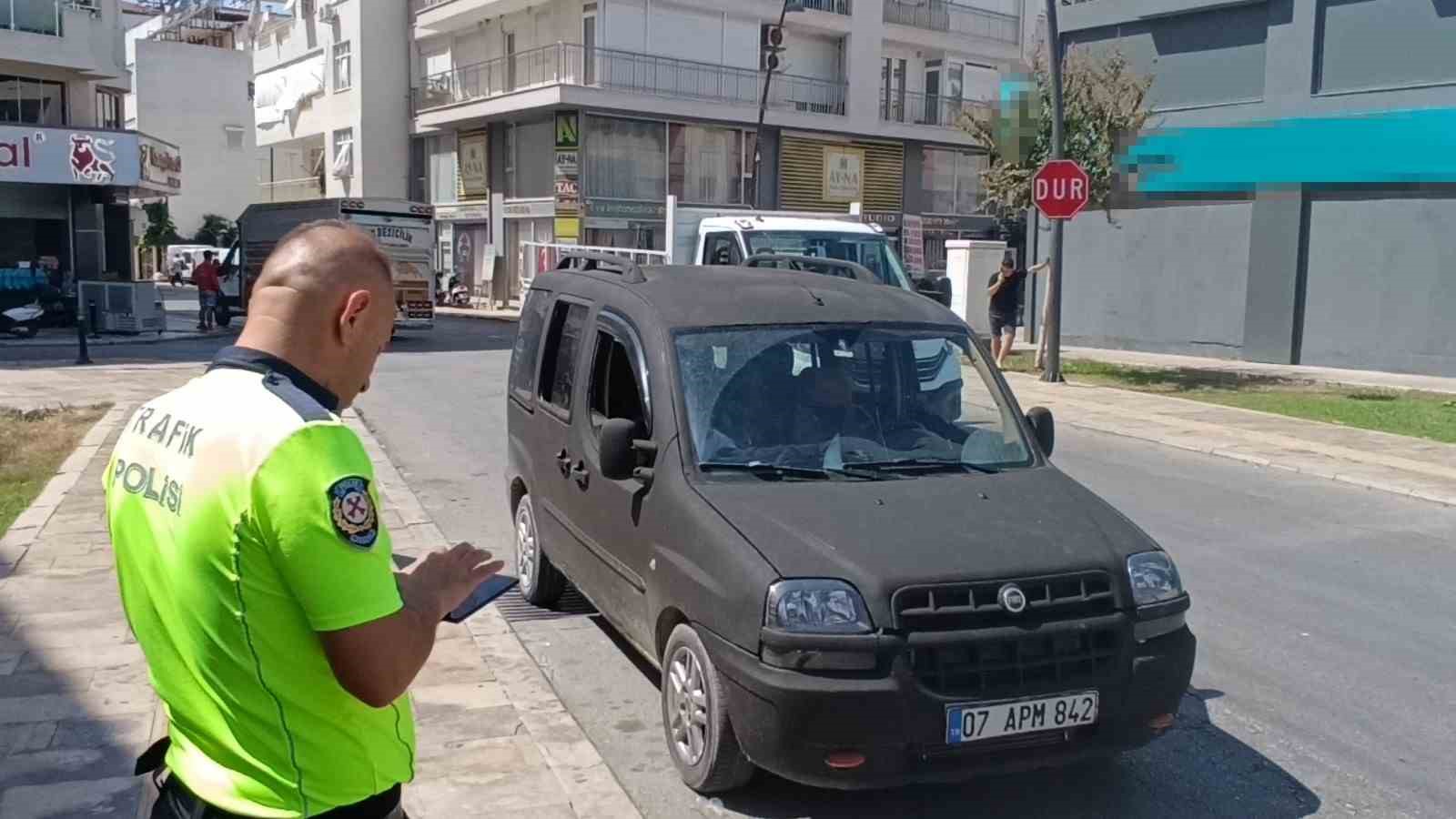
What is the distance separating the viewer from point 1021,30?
157 ft

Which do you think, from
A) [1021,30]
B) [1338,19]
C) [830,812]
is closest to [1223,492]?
[830,812]

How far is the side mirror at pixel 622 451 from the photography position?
16.9 feet

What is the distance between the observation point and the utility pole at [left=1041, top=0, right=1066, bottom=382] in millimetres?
18266

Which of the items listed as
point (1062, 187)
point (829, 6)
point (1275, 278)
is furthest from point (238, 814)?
point (829, 6)

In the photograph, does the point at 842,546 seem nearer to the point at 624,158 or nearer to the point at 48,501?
the point at 48,501

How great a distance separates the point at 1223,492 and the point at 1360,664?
4.80 metres

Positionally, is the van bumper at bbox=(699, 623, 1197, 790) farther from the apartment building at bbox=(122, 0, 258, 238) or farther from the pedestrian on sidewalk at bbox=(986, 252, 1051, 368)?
the apartment building at bbox=(122, 0, 258, 238)

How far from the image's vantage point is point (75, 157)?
95.6ft

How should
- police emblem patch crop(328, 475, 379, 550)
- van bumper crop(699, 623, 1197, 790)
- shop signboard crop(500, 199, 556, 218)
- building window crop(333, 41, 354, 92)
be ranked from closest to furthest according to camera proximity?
police emblem patch crop(328, 475, 379, 550), van bumper crop(699, 623, 1197, 790), shop signboard crop(500, 199, 556, 218), building window crop(333, 41, 354, 92)

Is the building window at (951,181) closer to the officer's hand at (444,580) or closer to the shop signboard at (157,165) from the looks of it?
the shop signboard at (157,165)

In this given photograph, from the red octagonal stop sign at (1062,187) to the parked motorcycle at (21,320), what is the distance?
20830mm

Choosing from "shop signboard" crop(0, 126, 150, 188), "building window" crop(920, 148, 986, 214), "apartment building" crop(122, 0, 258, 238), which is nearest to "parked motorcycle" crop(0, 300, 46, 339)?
"shop signboard" crop(0, 126, 150, 188)

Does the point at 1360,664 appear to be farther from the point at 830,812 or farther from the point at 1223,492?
the point at 1223,492

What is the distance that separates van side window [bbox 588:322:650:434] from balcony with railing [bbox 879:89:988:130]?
39963mm
